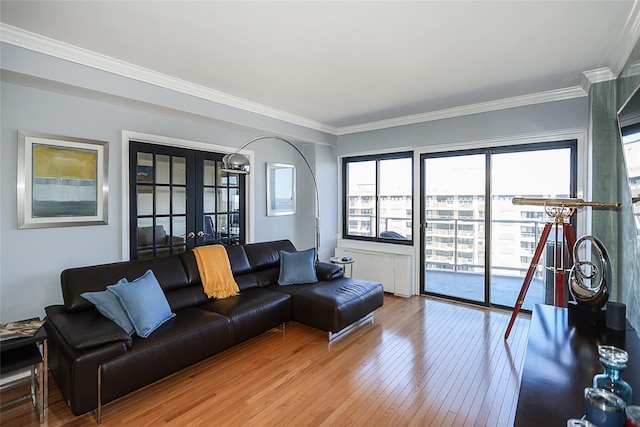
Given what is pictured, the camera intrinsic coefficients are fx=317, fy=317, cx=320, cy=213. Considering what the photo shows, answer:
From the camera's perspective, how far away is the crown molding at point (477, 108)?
3.50 meters

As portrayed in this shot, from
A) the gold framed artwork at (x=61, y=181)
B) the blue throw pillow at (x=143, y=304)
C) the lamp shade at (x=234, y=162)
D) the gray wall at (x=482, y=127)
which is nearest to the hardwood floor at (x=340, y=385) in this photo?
the blue throw pillow at (x=143, y=304)

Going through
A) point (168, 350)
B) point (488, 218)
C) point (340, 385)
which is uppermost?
point (488, 218)

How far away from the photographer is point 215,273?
3.40 meters

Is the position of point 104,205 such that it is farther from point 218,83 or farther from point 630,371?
point 630,371

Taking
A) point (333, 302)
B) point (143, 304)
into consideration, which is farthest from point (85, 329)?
point (333, 302)

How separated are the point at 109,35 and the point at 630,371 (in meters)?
3.71

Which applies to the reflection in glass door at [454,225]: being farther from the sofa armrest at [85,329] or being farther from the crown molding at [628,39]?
the sofa armrest at [85,329]

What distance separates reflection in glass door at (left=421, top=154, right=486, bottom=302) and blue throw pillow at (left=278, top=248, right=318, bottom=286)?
1.86 meters

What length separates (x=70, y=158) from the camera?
9.30ft

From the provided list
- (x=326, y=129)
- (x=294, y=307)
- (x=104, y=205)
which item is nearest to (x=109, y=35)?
(x=104, y=205)

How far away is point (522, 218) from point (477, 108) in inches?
59.5

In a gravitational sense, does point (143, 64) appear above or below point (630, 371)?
above

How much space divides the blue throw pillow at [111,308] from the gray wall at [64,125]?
620mm

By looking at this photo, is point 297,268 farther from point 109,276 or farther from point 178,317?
point 109,276
